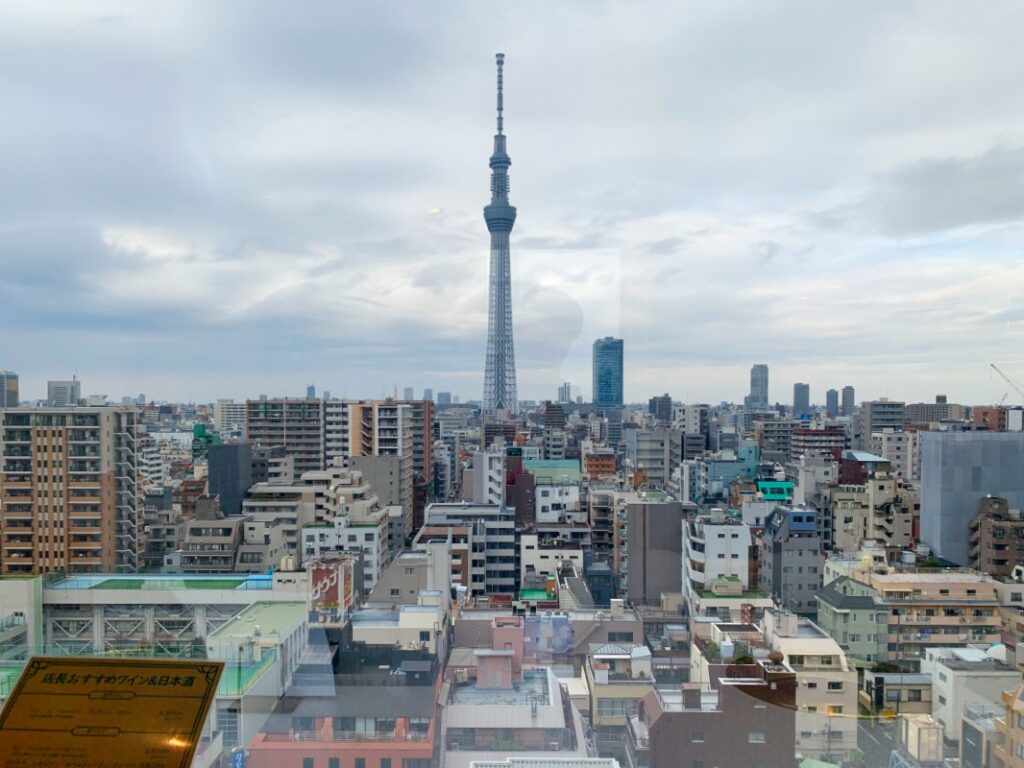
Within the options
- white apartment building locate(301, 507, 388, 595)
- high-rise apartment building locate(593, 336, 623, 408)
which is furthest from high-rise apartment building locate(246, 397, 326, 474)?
white apartment building locate(301, 507, 388, 595)

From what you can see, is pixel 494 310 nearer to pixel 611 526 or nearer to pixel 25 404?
pixel 611 526

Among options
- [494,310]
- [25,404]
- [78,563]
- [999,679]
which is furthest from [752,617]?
[494,310]

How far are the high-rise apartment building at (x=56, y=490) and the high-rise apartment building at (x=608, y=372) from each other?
14.5 ft

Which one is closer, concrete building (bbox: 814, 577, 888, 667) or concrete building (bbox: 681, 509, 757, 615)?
concrete building (bbox: 814, 577, 888, 667)

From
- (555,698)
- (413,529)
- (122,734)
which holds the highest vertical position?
(122,734)

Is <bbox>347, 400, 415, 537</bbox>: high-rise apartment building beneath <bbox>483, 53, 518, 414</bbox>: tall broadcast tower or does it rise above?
beneath

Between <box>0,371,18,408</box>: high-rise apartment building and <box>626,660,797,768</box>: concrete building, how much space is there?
5.96 metres

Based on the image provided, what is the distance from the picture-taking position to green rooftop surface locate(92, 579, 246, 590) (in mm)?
4543

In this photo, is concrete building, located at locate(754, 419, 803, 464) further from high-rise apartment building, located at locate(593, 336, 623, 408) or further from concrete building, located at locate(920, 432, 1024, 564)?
concrete building, located at locate(920, 432, 1024, 564)

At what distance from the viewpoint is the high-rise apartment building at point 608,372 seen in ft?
24.8

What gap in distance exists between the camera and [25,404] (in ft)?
21.1

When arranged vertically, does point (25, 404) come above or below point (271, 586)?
above

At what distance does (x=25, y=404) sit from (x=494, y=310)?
14.5 meters

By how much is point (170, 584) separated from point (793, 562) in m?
4.34
